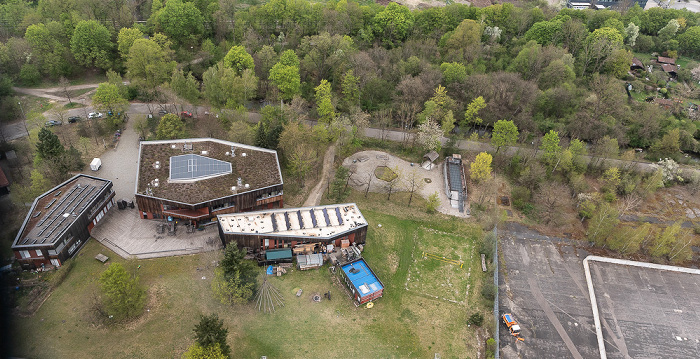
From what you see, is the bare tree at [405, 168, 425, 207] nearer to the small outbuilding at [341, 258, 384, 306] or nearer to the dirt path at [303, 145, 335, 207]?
the dirt path at [303, 145, 335, 207]

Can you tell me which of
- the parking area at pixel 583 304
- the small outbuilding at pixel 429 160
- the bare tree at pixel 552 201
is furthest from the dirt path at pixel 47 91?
the bare tree at pixel 552 201

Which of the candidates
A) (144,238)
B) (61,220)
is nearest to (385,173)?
(144,238)

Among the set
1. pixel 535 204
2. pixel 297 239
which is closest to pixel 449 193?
pixel 535 204

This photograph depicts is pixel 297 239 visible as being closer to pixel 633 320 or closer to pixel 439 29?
pixel 633 320

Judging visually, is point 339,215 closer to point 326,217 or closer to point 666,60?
point 326,217

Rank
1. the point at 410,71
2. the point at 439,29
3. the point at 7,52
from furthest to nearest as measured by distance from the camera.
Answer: the point at 439,29 → the point at 410,71 → the point at 7,52

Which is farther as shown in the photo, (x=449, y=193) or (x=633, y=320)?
(x=449, y=193)

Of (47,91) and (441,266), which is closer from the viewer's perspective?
(441,266)

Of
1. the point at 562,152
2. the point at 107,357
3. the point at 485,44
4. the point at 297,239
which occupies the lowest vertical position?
the point at 107,357
